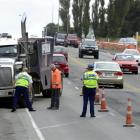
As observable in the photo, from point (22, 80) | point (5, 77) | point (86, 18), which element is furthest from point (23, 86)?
point (86, 18)

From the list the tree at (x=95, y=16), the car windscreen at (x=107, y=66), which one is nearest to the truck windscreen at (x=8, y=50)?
the car windscreen at (x=107, y=66)

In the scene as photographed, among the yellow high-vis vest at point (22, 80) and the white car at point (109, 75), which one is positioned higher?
the yellow high-vis vest at point (22, 80)

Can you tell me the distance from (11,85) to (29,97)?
1.13 metres

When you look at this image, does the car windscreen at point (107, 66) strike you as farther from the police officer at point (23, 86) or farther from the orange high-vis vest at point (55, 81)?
the police officer at point (23, 86)

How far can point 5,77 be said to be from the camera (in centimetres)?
2586

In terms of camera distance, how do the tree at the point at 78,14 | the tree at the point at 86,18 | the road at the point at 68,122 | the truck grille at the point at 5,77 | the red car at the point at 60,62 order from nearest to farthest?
the road at the point at 68,122 < the truck grille at the point at 5,77 < the red car at the point at 60,62 < the tree at the point at 86,18 < the tree at the point at 78,14

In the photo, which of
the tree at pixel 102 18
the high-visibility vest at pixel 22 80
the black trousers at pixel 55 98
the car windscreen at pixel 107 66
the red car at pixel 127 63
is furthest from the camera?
the tree at pixel 102 18

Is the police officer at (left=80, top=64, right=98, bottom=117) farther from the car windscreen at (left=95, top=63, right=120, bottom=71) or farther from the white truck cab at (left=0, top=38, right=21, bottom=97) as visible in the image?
the car windscreen at (left=95, top=63, right=120, bottom=71)

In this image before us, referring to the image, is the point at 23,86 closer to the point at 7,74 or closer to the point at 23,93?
the point at 23,93

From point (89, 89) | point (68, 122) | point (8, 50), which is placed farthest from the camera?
point (8, 50)

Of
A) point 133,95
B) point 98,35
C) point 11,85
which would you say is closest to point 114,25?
point 98,35

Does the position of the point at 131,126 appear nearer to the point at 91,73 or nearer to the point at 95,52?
the point at 91,73

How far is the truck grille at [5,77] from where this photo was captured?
25719mm

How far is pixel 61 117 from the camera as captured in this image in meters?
22.2
